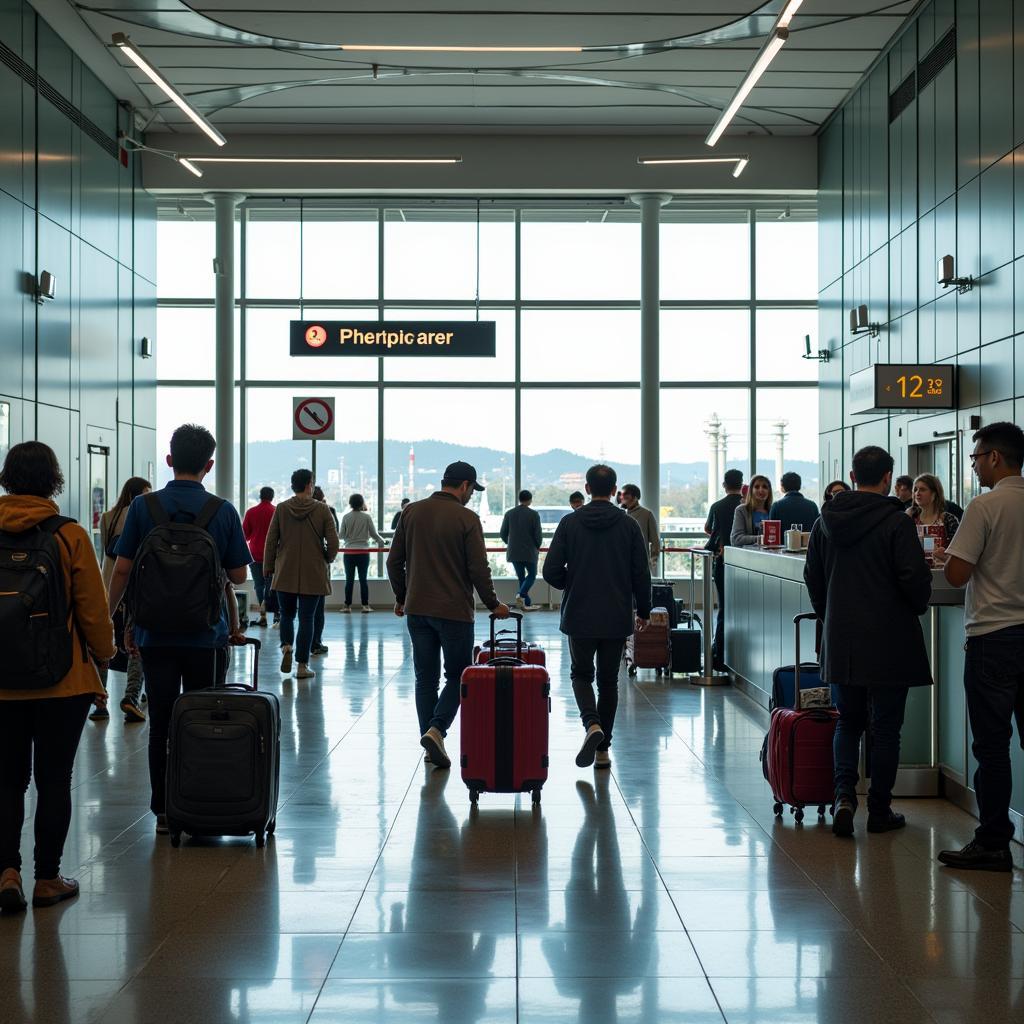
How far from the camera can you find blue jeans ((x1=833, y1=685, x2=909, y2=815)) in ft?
17.4

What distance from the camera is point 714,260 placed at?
61.7ft

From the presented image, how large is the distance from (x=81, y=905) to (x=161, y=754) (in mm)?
1099

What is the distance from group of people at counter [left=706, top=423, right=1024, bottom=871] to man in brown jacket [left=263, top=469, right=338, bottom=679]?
5.64 metres

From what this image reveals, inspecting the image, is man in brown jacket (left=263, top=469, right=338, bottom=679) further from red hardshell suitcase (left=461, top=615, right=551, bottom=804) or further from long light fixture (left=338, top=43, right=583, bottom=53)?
red hardshell suitcase (left=461, top=615, right=551, bottom=804)

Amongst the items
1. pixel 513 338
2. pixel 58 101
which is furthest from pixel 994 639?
pixel 513 338

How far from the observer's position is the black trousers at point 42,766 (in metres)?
4.28

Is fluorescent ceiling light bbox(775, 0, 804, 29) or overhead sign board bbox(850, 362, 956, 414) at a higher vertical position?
fluorescent ceiling light bbox(775, 0, 804, 29)

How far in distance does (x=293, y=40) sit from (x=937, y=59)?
629 cm

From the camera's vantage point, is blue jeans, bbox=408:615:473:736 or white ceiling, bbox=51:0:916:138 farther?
white ceiling, bbox=51:0:916:138

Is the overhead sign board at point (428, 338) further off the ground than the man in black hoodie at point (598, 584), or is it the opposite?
the overhead sign board at point (428, 338)

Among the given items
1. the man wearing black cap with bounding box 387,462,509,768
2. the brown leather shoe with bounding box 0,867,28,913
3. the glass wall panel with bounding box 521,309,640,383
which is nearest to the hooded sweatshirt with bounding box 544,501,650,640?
the man wearing black cap with bounding box 387,462,509,768

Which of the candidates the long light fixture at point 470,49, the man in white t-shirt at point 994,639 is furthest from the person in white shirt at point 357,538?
the man in white t-shirt at point 994,639

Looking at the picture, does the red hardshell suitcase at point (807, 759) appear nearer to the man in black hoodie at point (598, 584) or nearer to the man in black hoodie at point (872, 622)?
the man in black hoodie at point (872, 622)

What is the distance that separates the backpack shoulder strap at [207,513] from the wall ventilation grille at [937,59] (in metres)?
9.00
